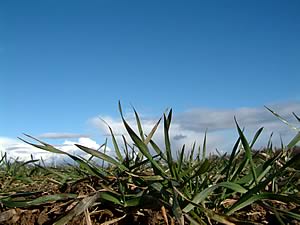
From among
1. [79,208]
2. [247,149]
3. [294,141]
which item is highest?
[294,141]

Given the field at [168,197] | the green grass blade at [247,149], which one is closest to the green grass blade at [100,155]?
the field at [168,197]

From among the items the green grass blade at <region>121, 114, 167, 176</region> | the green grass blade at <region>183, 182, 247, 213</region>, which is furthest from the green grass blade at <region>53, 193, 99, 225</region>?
the green grass blade at <region>183, 182, 247, 213</region>

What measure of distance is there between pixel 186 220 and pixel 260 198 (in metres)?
0.34

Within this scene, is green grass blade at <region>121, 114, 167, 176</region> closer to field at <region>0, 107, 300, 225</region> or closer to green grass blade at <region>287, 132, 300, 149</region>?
field at <region>0, 107, 300, 225</region>

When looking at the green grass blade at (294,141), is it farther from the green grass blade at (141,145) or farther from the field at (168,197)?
the green grass blade at (141,145)

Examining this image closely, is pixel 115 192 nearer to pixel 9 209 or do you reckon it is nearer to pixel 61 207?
pixel 61 207

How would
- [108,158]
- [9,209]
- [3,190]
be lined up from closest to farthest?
1. [108,158]
2. [9,209]
3. [3,190]

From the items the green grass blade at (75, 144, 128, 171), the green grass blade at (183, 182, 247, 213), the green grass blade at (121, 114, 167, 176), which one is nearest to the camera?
the green grass blade at (183, 182, 247, 213)

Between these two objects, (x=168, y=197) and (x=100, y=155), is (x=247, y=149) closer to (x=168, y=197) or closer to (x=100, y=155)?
(x=168, y=197)

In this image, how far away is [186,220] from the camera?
6.90 feet

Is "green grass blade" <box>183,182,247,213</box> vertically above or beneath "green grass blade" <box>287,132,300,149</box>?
beneath

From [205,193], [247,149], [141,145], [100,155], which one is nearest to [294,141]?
[247,149]

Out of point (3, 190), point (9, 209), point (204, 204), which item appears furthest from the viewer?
point (3, 190)

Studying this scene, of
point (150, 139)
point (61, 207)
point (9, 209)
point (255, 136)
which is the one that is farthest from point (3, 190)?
point (255, 136)
